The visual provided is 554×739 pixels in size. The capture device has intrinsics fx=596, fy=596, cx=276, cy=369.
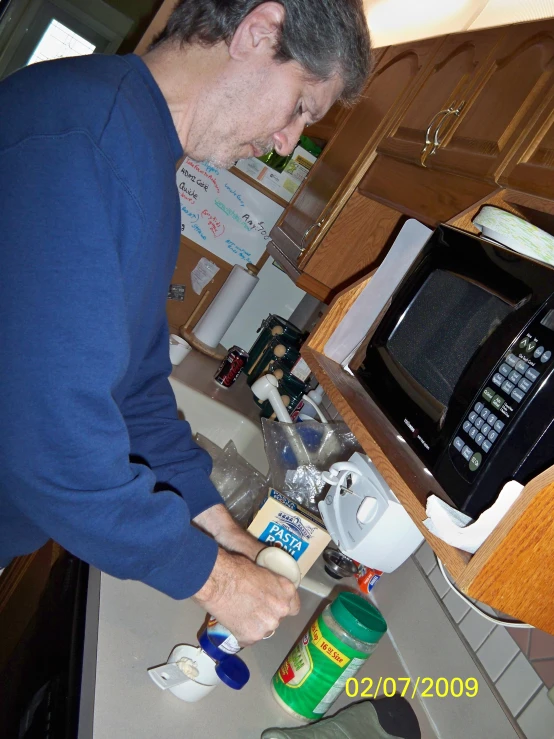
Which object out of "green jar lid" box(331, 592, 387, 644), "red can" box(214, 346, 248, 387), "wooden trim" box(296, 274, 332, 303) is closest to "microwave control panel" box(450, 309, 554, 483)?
"green jar lid" box(331, 592, 387, 644)

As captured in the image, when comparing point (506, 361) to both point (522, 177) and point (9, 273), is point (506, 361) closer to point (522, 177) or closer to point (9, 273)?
point (522, 177)

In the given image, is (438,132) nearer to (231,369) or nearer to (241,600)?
(241,600)

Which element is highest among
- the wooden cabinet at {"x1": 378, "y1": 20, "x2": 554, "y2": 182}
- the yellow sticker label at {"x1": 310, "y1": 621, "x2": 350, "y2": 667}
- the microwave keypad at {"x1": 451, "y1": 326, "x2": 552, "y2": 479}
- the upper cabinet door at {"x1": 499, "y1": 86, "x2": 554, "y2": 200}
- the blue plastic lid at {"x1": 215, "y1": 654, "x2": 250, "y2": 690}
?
the wooden cabinet at {"x1": 378, "y1": 20, "x2": 554, "y2": 182}

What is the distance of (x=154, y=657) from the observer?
92cm

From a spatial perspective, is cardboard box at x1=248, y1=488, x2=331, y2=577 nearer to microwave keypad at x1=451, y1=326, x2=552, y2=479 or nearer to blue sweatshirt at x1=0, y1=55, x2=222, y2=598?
blue sweatshirt at x1=0, y1=55, x2=222, y2=598

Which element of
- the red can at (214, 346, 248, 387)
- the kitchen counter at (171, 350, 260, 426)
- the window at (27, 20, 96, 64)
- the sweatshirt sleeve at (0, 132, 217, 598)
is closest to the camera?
the sweatshirt sleeve at (0, 132, 217, 598)

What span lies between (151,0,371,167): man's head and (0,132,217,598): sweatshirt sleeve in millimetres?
253

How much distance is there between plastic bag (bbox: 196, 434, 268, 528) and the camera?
1406mm

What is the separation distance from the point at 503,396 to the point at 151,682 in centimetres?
66

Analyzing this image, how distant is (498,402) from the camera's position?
0.65 m

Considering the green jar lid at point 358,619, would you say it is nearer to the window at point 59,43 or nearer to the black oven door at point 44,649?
the black oven door at point 44,649

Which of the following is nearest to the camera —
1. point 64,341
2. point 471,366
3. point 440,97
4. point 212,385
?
point 64,341
